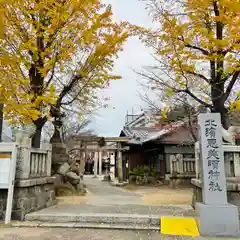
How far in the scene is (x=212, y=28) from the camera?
8.26m

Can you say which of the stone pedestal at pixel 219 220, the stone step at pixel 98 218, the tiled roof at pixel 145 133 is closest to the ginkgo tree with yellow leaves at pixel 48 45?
the stone step at pixel 98 218

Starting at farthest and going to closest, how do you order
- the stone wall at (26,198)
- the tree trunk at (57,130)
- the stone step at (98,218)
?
the tree trunk at (57,130) < the stone wall at (26,198) < the stone step at (98,218)

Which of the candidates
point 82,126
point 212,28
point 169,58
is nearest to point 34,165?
point 169,58

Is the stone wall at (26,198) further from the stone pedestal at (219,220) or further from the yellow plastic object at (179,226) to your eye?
the stone pedestal at (219,220)

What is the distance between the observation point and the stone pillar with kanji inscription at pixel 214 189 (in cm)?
550

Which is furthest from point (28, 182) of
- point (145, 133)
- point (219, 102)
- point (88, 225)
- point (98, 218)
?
point (145, 133)

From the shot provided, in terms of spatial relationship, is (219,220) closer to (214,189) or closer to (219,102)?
(214,189)

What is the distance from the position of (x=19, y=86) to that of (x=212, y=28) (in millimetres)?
7023

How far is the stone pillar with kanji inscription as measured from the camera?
5496 millimetres

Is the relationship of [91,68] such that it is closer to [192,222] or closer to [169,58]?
[169,58]

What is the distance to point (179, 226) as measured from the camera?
5.98 meters

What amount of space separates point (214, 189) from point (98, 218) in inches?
126

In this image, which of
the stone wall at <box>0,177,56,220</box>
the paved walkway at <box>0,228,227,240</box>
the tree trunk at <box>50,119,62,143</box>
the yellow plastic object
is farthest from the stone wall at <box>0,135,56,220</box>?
the tree trunk at <box>50,119,62,143</box>

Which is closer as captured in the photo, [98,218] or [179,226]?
[179,226]
